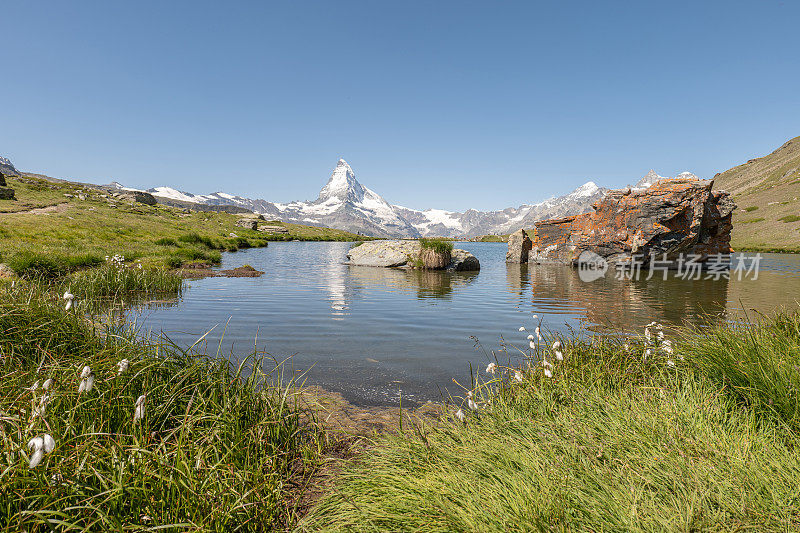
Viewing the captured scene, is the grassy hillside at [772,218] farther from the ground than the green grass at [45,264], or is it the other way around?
the grassy hillside at [772,218]

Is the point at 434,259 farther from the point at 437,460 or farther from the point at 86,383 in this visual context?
the point at 86,383

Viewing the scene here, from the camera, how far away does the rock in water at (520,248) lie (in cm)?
3628

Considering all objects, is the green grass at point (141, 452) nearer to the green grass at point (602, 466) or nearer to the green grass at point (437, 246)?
the green grass at point (602, 466)

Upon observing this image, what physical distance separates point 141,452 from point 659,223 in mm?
29337

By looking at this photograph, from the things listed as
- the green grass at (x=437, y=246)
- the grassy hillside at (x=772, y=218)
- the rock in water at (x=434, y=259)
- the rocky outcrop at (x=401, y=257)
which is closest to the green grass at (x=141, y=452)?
the rock in water at (x=434, y=259)

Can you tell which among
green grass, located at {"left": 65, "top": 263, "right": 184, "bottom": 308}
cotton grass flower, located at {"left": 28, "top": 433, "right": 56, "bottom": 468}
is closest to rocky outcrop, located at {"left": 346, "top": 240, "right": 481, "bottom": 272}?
green grass, located at {"left": 65, "top": 263, "right": 184, "bottom": 308}

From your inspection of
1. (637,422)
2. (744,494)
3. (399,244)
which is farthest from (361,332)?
(399,244)

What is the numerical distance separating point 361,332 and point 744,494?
8.22 metres

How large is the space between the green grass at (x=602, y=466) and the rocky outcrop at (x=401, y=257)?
79.8 ft

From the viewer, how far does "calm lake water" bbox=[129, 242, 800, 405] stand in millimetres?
7109

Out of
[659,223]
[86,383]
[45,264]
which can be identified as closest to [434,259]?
[659,223]

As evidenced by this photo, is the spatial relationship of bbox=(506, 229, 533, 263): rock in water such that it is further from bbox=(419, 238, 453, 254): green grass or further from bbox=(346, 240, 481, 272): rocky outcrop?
bbox=(419, 238, 453, 254): green grass

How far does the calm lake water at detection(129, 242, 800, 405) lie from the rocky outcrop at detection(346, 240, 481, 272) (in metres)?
6.98

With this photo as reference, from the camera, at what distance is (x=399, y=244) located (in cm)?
3058
